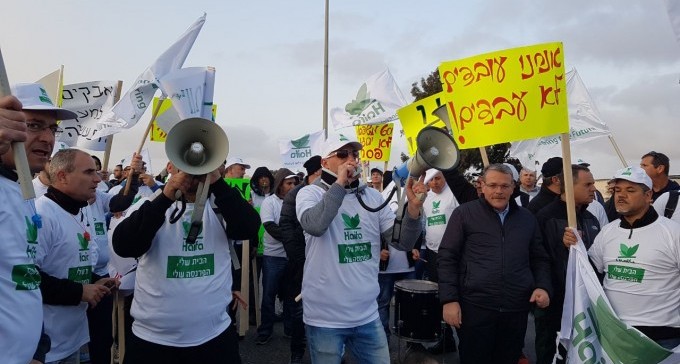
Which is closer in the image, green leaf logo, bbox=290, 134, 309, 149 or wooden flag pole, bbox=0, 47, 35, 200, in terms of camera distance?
wooden flag pole, bbox=0, 47, 35, 200

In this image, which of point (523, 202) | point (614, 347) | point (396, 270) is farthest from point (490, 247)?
point (523, 202)

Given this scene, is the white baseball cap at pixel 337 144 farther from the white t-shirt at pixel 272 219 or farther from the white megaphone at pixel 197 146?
the white t-shirt at pixel 272 219

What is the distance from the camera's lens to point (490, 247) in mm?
3914

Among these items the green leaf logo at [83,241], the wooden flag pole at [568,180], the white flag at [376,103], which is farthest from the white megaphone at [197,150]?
the white flag at [376,103]

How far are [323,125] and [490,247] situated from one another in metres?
13.0

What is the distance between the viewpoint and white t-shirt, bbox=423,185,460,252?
19.2ft

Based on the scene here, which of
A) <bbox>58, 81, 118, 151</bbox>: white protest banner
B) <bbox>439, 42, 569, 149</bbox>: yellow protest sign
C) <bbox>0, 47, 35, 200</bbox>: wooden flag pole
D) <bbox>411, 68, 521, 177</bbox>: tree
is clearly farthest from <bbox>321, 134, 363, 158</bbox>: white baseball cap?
<bbox>411, 68, 521, 177</bbox>: tree

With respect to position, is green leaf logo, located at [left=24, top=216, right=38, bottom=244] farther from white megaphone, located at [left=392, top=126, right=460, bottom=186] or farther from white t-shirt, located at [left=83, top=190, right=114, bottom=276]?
white megaphone, located at [left=392, top=126, right=460, bottom=186]

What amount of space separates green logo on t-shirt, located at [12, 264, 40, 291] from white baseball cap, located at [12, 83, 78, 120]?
780mm

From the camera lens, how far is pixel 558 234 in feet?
14.4

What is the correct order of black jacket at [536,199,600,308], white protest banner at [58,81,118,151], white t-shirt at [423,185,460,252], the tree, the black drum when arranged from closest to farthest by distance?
black jacket at [536,199,600,308] → the black drum → white t-shirt at [423,185,460,252] → white protest banner at [58,81,118,151] → the tree

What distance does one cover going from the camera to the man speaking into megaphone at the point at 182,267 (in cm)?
272

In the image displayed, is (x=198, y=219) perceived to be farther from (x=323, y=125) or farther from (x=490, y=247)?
(x=323, y=125)

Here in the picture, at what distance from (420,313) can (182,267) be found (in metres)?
2.77
